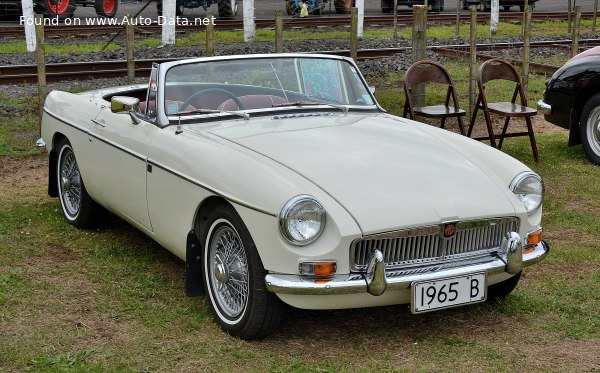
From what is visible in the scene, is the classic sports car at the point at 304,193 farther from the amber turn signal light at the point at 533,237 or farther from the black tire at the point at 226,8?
the black tire at the point at 226,8

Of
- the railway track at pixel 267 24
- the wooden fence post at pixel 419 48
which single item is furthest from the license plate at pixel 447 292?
the railway track at pixel 267 24

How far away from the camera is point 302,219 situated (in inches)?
172

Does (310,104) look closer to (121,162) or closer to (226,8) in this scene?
(121,162)

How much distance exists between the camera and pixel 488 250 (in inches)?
186

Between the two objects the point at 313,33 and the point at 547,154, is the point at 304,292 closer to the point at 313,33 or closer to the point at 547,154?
the point at 547,154

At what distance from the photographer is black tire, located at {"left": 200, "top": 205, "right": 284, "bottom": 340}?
4512mm

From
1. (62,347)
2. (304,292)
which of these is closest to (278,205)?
(304,292)

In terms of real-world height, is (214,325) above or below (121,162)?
below

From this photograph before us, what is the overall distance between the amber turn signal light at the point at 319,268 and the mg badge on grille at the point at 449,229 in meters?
0.60

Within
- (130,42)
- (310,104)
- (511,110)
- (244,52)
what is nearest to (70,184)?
(310,104)

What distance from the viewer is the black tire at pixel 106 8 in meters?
23.6

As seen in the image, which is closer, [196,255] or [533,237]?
[533,237]

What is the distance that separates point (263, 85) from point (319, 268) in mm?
1899

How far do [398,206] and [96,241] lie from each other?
2870 mm
